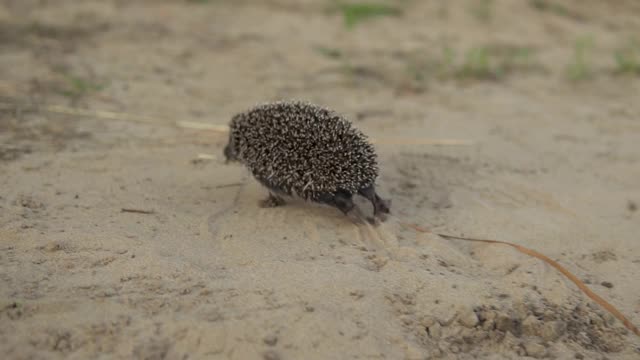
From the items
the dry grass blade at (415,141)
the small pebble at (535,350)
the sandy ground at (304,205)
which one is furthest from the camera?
the dry grass blade at (415,141)

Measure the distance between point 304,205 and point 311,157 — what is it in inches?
28.8

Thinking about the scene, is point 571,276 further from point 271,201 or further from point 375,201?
point 271,201

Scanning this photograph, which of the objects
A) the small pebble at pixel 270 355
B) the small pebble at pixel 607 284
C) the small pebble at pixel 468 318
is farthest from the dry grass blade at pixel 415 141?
the small pebble at pixel 270 355

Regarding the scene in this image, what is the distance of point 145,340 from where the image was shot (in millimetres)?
3430

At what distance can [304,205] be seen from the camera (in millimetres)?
5535

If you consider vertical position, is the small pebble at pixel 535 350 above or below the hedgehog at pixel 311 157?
below

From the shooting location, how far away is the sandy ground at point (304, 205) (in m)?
3.72

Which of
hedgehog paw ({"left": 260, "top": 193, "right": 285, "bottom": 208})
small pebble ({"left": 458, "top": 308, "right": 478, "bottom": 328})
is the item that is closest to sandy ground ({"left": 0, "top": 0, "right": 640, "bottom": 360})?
small pebble ({"left": 458, "top": 308, "right": 478, "bottom": 328})

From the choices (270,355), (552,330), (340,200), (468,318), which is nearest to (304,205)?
(340,200)

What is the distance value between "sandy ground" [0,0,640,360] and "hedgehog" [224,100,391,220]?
0.91 feet

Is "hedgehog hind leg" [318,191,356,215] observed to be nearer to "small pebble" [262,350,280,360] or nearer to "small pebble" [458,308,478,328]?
"small pebble" [458,308,478,328]

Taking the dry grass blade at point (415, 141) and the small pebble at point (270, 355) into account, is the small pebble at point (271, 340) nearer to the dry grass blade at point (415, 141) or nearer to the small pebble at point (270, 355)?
the small pebble at point (270, 355)

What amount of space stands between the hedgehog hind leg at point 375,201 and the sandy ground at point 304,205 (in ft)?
0.38

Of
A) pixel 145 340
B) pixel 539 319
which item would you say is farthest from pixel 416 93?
pixel 145 340
